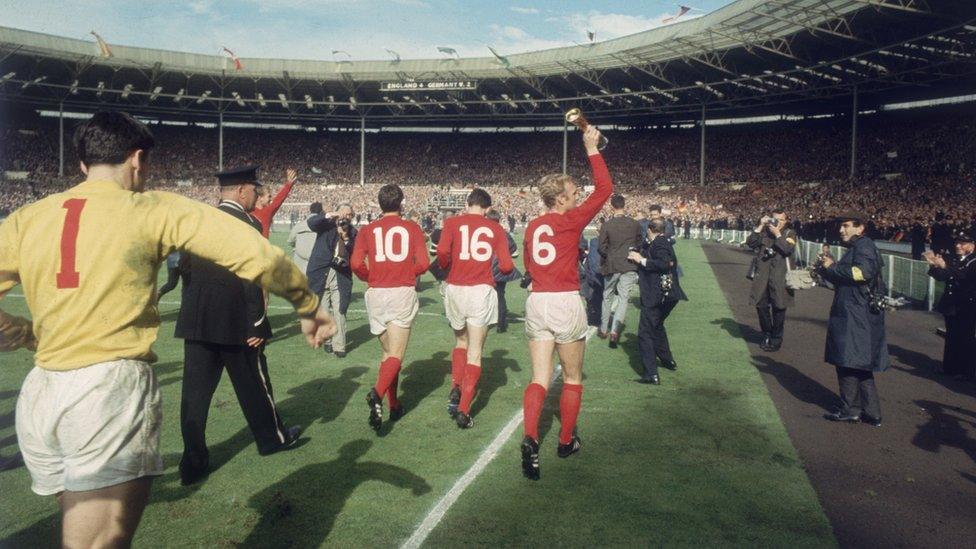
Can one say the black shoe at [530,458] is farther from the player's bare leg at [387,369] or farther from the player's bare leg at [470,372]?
the player's bare leg at [387,369]

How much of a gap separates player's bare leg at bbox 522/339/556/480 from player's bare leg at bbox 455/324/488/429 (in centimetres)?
99

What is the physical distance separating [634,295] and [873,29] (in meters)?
21.8

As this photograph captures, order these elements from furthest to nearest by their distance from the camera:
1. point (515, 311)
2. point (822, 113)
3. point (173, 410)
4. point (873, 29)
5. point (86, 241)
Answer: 1. point (822, 113)
2. point (873, 29)
3. point (515, 311)
4. point (173, 410)
5. point (86, 241)

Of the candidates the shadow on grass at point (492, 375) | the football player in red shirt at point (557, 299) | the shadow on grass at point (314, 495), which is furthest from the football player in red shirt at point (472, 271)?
the shadow on grass at point (314, 495)

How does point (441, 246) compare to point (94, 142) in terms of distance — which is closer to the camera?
point (94, 142)

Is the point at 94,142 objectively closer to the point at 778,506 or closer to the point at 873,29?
the point at 778,506

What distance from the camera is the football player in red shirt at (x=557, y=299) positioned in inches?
186

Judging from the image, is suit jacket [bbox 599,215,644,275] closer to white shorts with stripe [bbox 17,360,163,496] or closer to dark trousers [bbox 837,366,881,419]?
dark trousers [bbox 837,366,881,419]

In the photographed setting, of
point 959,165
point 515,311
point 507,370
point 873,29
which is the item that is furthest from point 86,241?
point 959,165

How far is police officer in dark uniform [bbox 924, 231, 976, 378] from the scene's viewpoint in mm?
7770

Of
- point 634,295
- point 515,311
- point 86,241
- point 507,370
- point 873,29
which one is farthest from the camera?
point 873,29

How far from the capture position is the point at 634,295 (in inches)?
596

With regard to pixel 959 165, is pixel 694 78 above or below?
above

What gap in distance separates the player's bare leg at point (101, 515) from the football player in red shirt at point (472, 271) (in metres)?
3.58
